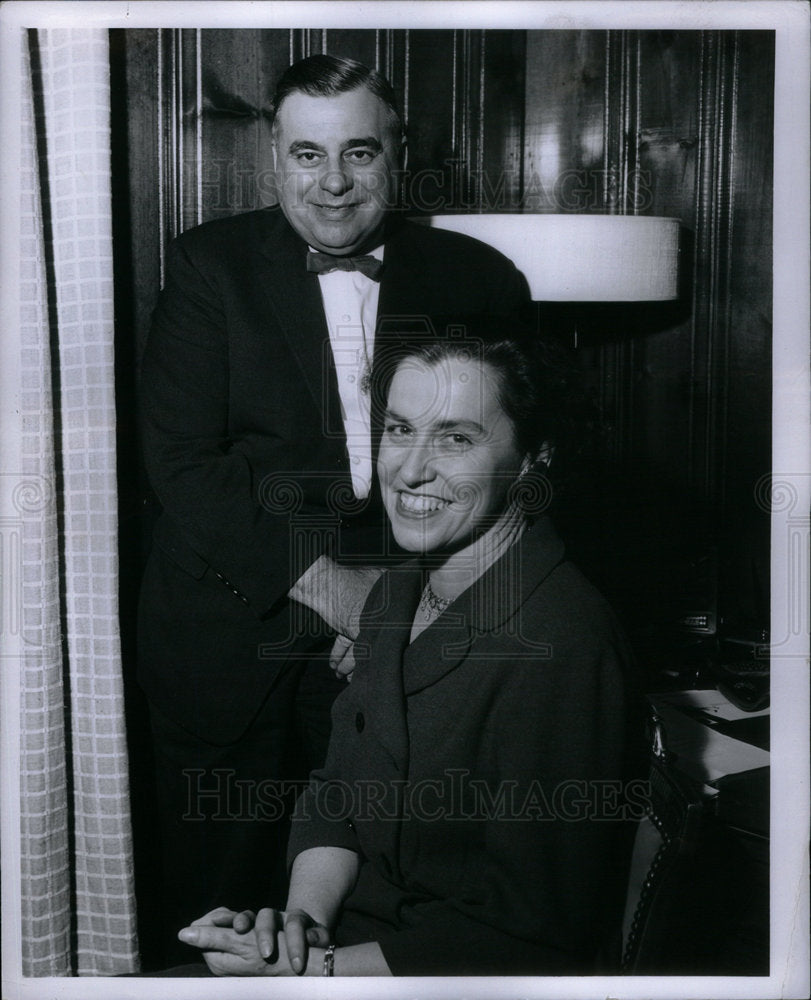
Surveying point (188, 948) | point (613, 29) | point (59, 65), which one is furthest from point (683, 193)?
point (188, 948)

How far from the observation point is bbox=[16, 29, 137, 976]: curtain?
1623mm

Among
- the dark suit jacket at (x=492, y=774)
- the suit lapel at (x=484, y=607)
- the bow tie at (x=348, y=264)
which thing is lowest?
the dark suit jacket at (x=492, y=774)

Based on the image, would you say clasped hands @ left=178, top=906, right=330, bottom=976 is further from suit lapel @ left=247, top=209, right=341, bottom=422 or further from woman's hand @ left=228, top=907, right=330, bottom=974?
suit lapel @ left=247, top=209, right=341, bottom=422

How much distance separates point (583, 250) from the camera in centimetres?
163

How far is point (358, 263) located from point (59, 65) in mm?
600

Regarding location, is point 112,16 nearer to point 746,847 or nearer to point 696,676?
point 696,676

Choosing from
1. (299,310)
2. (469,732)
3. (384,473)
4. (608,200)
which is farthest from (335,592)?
(608,200)

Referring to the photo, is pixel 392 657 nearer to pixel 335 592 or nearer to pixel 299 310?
pixel 335 592

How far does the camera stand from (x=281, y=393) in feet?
5.28

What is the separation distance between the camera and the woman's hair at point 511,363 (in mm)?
1512

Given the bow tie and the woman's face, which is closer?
the woman's face

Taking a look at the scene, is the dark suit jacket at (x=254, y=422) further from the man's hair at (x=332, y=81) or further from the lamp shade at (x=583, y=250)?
the man's hair at (x=332, y=81)

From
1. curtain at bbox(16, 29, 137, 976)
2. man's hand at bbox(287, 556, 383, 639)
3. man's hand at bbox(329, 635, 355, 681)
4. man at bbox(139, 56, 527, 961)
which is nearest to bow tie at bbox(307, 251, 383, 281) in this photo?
man at bbox(139, 56, 527, 961)

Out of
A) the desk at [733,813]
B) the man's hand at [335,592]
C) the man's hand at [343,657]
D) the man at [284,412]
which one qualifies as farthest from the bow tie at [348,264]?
the desk at [733,813]
